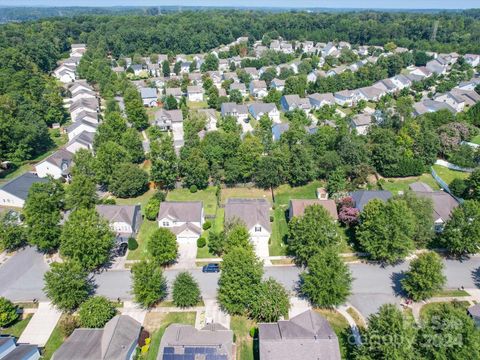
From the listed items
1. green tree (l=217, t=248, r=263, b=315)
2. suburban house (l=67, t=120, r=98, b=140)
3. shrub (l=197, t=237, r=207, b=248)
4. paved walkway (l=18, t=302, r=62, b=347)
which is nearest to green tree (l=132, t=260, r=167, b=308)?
green tree (l=217, t=248, r=263, b=315)

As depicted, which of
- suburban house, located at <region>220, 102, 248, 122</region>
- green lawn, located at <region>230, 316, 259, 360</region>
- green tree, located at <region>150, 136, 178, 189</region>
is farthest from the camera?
suburban house, located at <region>220, 102, 248, 122</region>

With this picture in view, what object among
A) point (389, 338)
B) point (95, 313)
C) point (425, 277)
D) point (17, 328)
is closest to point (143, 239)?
point (95, 313)

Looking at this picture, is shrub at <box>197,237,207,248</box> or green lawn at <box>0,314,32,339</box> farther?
shrub at <box>197,237,207,248</box>

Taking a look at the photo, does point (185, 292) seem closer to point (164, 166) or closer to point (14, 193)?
point (164, 166)

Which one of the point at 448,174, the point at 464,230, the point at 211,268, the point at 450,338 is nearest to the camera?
the point at 450,338

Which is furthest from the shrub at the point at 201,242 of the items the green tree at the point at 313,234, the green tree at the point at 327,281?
the green tree at the point at 327,281

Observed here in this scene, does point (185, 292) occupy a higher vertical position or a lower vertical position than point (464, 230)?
lower

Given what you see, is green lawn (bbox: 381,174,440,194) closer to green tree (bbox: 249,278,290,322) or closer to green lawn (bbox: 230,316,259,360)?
green tree (bbox: 249,278,290,322)
